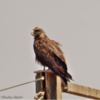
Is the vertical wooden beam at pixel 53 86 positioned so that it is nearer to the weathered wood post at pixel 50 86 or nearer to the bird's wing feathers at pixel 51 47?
the weathered wood post at pixel 50 86

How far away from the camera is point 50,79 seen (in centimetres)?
660

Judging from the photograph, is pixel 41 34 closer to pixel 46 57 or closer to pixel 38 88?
pixel 46 57

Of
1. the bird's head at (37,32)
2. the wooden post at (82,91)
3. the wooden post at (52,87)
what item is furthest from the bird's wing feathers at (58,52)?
the wooden post at (52,87)

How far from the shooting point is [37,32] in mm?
10641

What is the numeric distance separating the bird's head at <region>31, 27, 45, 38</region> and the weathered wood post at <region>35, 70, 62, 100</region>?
3769mm

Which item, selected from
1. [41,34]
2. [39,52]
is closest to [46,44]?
[39,52]

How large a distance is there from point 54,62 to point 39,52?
76 cm

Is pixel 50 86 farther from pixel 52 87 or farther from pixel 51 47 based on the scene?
pixel 51 47

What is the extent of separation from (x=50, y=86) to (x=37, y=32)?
4.34 metres

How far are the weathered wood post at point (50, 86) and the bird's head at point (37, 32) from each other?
377 centimetres

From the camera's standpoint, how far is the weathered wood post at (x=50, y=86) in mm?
6371

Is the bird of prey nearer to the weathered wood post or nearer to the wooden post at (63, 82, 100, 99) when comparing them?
the wooden post at (63, 82, 100, 99)

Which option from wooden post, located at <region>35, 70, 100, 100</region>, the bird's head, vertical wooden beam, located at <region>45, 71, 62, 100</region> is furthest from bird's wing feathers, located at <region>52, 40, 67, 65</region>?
vertical wooden beam, located at <region>45, 71, 62, 100</region>

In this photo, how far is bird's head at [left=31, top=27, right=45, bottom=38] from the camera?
1038 cm
